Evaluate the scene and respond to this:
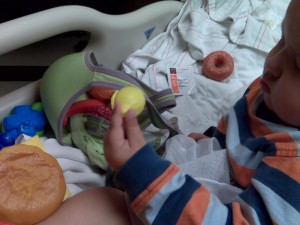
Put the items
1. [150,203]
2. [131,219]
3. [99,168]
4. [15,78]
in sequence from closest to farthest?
[150,203], [131,219], [99,168], [15,78]

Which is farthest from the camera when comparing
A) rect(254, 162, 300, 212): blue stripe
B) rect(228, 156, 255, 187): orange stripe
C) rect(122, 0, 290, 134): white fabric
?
rect(122, 0, 290, 134): white fabric

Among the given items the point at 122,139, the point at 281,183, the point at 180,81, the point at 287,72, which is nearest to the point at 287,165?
the point at 281,183

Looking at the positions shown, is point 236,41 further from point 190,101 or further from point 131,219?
point 131,219

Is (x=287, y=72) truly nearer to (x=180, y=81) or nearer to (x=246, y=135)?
(x=246, y=135)

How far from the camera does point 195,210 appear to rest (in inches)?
23.1

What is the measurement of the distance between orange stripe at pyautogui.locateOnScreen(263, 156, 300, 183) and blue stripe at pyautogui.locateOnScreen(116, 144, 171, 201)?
17 centimetres

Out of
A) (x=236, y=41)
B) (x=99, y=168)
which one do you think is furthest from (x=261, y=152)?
(x=236, y=41)

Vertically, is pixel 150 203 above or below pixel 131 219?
above

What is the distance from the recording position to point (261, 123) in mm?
714

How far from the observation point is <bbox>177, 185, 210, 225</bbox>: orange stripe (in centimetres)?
58

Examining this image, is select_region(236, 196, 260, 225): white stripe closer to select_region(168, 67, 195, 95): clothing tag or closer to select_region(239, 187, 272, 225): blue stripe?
select_region(239, 187, 272, 225): blue stripe

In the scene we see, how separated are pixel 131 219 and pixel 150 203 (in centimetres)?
13

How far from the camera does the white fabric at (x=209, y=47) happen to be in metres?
1.11

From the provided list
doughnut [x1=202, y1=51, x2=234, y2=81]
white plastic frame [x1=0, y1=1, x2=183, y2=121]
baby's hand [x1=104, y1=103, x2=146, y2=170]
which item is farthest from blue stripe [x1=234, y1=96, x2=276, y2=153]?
white plastic frame [x1=0, y1=1, x2=183, y2=121]
